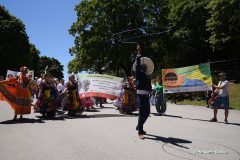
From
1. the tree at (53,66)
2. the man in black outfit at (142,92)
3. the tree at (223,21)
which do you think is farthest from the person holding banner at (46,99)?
the tree at (53,66)

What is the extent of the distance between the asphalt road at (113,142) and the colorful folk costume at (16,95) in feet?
2.94

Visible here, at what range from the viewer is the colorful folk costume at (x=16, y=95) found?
486 inches

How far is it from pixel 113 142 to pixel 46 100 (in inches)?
227

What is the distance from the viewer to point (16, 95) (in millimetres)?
12445

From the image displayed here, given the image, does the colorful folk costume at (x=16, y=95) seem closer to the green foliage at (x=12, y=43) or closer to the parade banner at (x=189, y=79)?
the parade banner at (x=189, y=79)

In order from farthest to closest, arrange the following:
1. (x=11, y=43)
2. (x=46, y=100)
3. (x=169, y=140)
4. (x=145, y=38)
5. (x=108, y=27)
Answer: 1. (x=11, y=43)
2. (x=108, y=27)
3. (x=145, y=38)
4. (x=46, y=100)
5. (x=169, y=140)

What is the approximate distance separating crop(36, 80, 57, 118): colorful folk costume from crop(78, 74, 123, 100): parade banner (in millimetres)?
2805

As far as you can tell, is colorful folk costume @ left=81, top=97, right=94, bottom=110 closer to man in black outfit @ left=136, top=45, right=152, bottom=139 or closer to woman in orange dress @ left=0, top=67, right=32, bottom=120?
woman in orange dress @ left=0, top=67, right=32, bottom=120

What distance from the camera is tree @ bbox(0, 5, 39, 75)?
56906 mm

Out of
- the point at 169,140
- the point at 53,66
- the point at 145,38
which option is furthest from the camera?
the point at 53,66

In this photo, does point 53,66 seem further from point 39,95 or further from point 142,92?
point 142,92

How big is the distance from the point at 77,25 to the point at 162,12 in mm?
11671

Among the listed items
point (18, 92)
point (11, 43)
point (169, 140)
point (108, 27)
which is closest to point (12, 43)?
point (11, 43)

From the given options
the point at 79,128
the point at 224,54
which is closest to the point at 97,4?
the point at 224,54
